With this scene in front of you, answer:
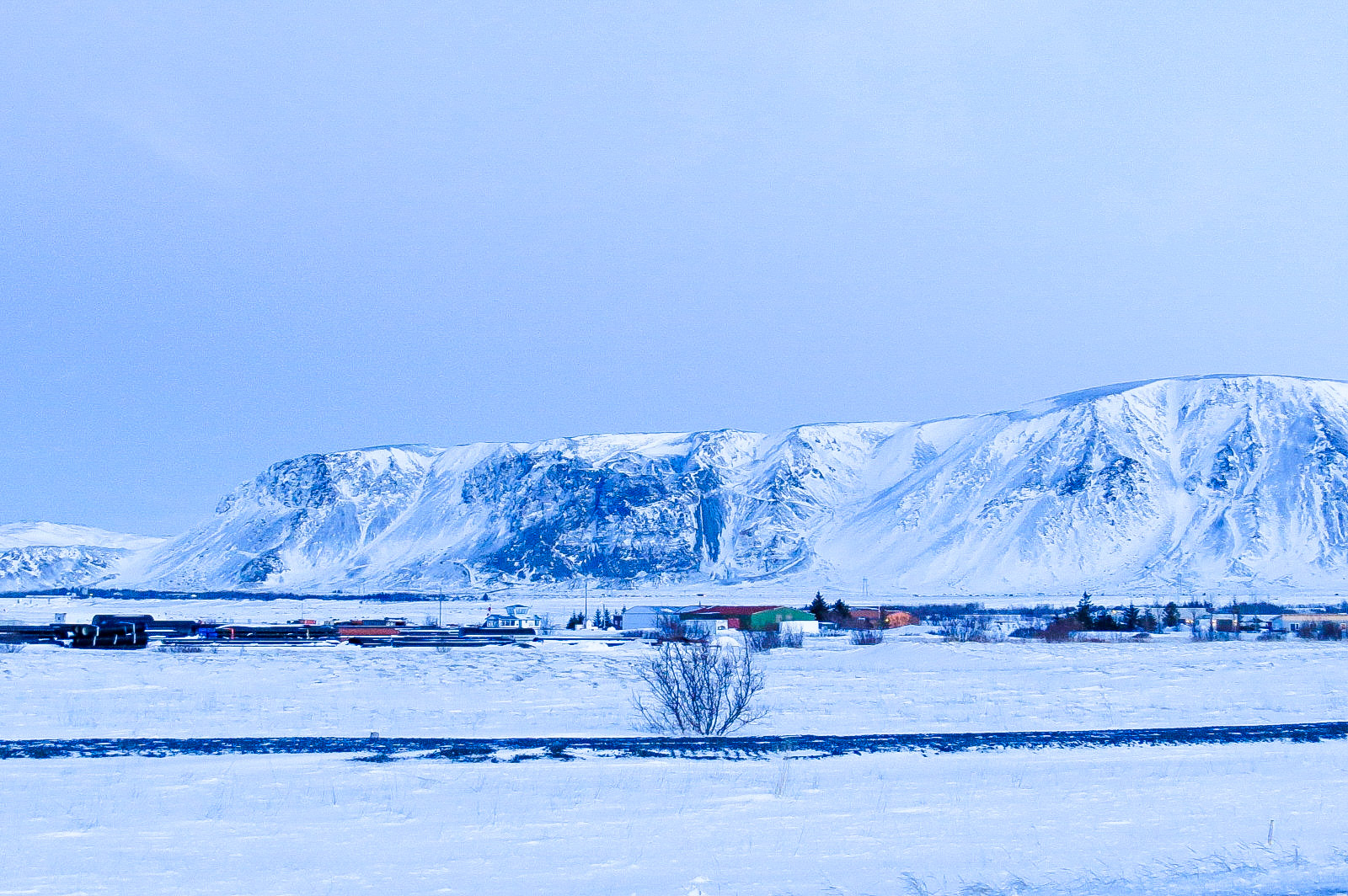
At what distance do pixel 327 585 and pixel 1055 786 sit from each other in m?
191

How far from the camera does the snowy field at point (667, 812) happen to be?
429 inches

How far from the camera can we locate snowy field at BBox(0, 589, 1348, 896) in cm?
1091

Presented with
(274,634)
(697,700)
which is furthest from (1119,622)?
(697,700)

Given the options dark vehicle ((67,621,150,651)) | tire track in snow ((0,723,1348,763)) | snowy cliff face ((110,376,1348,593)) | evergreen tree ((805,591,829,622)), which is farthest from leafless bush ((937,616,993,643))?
snowy cliff face ((110,376,1348,593))

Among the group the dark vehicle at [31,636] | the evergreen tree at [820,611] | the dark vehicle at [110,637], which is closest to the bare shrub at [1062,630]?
the evergreen tree at [820,611]

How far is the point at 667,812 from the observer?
14398 millimetres

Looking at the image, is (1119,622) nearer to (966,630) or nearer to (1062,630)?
(1062,630)

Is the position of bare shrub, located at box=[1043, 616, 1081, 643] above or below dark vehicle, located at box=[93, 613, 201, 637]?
below

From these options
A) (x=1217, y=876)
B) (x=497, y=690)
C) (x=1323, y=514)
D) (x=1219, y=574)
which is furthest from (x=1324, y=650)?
(x=1323, y=514)

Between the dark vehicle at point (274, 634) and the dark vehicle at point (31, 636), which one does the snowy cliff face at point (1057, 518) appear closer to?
the dark vehicle at point (274, 634)

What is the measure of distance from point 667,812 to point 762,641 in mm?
45460

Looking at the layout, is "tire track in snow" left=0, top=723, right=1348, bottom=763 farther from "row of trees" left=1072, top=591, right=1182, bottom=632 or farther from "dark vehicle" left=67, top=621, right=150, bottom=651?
"row of trees" left=1072, top=591, right=1182, bottom=632

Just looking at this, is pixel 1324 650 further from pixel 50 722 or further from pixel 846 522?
pixel 846 522

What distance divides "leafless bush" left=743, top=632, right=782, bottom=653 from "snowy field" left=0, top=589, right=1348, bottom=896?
24.9 metres
